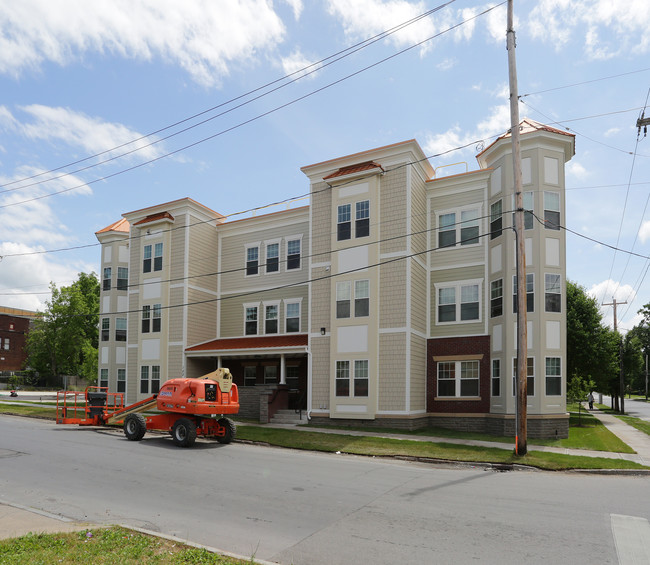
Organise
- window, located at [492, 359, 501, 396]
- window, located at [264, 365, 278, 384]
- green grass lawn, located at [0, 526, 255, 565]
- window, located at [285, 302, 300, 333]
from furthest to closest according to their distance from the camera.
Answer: window, located at [264, 365, 278, 384] < window, located at [285, 302, 300, 333] < window, located at [492, 359, 501, 396] < green grass lawn, located at [0, 526, 255, 565]

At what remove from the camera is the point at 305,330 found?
28.9 metres

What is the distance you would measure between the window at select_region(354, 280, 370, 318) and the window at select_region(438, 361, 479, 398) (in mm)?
4387

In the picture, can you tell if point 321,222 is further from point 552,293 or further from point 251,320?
point 552,293

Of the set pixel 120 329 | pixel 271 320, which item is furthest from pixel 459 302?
pixel 120 329

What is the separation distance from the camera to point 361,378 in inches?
933

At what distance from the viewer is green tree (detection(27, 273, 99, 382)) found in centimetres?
6669

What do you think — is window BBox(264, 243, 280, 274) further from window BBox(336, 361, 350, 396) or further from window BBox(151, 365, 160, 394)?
window BBox(151, 365, 160, 394)

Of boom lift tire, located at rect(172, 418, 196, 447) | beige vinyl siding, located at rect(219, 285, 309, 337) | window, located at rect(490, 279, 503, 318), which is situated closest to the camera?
boom lift tire, located at rect(172, 418, 196, 447)

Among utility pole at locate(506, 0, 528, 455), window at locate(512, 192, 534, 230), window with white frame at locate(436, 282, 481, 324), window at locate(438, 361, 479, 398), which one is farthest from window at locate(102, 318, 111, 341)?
utility pole at locate(506, 0, 528, 455)

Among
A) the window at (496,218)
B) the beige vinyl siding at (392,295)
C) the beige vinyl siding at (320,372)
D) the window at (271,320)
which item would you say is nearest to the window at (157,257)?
the window at (271,320)

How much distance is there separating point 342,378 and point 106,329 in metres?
19.1

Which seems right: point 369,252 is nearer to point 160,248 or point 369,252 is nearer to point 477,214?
point 477,214

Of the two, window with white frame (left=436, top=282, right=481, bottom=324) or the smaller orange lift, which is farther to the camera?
window with white frame (left=436, top=282, right=481, bottom=324)

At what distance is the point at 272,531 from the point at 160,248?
25091mm
